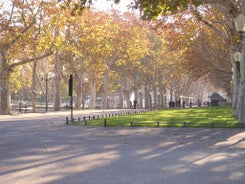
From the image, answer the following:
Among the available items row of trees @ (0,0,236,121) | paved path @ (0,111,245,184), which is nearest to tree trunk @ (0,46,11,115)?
row of trees @ (0,0,236,121)

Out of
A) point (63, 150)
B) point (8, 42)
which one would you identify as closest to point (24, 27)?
point (8, 42)

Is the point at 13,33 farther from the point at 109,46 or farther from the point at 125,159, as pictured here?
the point at 125,159

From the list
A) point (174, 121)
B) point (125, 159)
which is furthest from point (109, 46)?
point (125, 159)

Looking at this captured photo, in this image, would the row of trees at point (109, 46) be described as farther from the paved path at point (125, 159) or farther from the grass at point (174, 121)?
the paved path at point (125, 159)

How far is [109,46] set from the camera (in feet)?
168

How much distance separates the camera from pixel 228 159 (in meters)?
9.80

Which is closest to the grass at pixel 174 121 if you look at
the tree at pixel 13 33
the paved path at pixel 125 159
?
the paved path at pixel 125 159

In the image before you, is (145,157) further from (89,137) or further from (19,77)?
(19,77)

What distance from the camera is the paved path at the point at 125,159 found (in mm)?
7590

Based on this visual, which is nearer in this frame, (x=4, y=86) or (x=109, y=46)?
(x=4, y=86)

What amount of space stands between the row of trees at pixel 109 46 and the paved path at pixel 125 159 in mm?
11851

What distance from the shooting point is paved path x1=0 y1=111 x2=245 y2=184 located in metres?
7.59

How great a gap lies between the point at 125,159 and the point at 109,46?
42.3 metres

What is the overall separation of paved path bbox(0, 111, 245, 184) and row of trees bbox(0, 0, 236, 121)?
11851 millimetres
